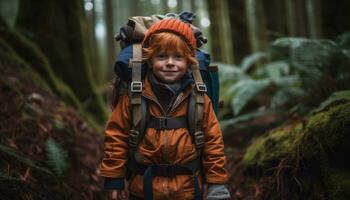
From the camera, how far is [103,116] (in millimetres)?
7590

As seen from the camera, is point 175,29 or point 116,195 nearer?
point 175,29

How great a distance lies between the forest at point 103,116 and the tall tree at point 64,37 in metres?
0.02

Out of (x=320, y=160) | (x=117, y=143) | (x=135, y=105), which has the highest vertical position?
(x=135, y=105)

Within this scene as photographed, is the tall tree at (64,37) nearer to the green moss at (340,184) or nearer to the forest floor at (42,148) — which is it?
the forest floor at (42,148)

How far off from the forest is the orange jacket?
0.58m

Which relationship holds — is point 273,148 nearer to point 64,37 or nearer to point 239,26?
point 64,37

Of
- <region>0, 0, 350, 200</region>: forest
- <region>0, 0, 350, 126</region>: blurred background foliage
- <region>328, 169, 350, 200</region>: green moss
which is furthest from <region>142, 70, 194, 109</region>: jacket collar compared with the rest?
<region>0, 0, 350, 126</region>: blurred background foliage

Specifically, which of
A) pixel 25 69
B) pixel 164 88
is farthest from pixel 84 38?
pixel 164 88

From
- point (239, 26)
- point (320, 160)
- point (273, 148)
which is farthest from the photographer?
point (239, 26)

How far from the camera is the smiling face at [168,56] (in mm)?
2900

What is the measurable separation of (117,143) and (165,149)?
1.41ft

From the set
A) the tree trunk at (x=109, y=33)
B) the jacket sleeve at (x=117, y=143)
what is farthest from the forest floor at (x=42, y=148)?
the tree trunk at (x=109, y=33)

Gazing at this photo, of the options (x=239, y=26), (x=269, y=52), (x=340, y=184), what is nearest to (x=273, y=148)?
(x=340, y=184)

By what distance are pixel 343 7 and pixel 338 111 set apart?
→ 3.83 metres
